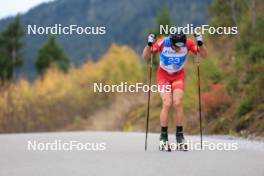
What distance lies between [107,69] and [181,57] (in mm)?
65520

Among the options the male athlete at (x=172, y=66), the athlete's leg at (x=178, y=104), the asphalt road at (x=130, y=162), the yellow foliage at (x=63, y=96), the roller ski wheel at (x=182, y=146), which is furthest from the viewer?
the yellow foliage at (x=63, y=96)

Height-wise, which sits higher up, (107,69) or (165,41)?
(107,69)

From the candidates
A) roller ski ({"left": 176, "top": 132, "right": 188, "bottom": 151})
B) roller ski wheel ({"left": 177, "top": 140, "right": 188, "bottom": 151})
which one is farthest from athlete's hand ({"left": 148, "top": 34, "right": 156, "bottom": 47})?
roller ski wheel ({"left": 177, "top": 140, "right": 188, "bottom": 151})

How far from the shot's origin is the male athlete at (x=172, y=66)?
425 inches

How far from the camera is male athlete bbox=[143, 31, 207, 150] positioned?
10789 millimetres

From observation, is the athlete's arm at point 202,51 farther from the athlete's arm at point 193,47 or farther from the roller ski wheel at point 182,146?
the roller ski wheel at point 182,146

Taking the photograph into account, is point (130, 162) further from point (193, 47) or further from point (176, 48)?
point (193, 47)

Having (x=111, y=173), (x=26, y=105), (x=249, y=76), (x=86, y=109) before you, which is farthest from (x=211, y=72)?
(x=86, y=109)

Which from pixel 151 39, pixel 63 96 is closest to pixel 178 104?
pixel 151 39

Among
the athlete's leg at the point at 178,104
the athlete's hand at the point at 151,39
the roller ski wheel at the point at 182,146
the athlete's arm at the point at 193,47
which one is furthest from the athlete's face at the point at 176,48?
the roller ski wheel at the point at 182,146

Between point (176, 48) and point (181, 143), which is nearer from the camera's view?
point (181, 143)

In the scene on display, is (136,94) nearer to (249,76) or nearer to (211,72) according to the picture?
(211,72)

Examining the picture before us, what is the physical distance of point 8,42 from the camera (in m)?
93.6

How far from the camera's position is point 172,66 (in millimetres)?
11008
